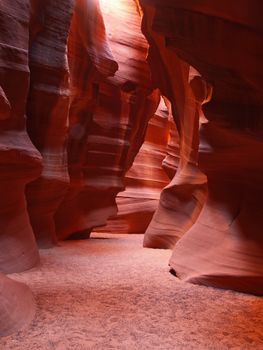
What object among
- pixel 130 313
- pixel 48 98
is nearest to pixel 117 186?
pixel 48 98

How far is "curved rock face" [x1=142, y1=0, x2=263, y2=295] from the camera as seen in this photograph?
9.25ft

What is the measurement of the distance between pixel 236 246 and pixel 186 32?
206 cm

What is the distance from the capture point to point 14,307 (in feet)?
9.18

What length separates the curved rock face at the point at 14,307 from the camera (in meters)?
2.63

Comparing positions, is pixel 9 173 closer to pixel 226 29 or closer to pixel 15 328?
pixel 15 328

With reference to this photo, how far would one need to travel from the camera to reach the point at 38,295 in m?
3.46

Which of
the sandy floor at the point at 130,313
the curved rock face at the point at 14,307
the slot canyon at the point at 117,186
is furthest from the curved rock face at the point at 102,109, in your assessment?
the curved rock face at the point at 14,307

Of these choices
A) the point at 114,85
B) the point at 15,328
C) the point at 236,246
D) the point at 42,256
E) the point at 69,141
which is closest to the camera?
the point at 15,328

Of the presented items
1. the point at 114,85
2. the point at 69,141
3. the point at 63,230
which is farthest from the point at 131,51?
the point at 63,230

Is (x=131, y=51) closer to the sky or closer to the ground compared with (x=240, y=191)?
closer to the sky

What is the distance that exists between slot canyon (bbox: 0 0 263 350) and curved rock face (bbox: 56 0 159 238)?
36 mm

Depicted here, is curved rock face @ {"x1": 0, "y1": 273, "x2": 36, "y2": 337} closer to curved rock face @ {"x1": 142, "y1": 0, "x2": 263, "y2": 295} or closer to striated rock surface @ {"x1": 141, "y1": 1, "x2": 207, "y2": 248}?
curved rock face @ {"x1": 142, "y1": 0, "x2": 263, "y2": 295}

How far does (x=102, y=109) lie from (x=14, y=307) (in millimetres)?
6788

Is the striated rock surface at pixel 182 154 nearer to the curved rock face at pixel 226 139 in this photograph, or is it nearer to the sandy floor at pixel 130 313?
the curved rock face at pixel 226 139
